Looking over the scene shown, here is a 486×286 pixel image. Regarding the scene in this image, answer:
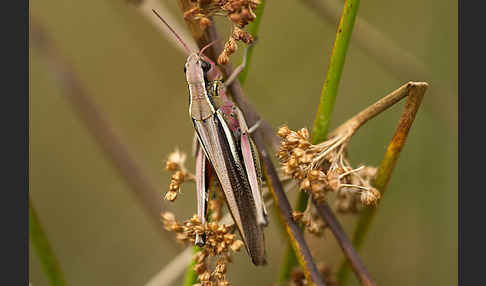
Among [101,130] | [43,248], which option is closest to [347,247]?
[43,248]

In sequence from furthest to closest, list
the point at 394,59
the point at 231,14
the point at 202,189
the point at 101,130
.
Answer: the point at 101,130 → the point at 394,59 → the point at 202,189 → the point at 231,14

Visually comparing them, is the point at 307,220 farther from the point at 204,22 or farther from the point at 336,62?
the point at 204,22

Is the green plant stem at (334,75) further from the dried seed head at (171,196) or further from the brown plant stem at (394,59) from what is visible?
the brown plant stem at (394,59)

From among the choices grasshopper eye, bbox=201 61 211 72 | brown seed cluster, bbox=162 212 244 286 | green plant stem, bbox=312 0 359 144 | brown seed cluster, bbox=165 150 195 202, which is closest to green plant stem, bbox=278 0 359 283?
green plant stem, bbox=312 0 359 144

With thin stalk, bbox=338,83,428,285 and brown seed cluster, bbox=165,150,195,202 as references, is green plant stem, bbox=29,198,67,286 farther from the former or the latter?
thin stalk, bbox=338,83,428,285

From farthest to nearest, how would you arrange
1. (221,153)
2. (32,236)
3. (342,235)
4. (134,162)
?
(134,162)
(221,153)
(32,236)
(342,235)

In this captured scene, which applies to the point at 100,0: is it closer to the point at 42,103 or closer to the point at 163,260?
the point at 42,103

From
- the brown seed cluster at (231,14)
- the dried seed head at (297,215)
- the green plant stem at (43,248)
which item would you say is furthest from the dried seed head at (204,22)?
the green plant stem at (43,248)

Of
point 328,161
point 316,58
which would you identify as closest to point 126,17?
point 316,58
